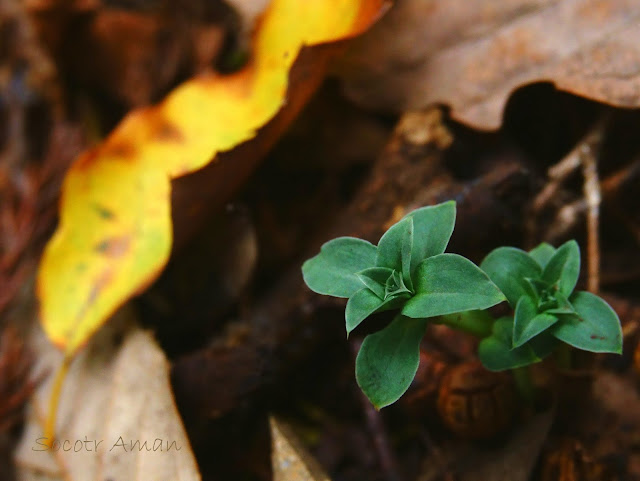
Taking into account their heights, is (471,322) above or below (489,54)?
below

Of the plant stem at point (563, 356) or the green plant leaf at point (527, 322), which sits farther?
the plant stem at point (563, 356)

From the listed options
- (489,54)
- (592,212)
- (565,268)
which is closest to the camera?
(565,268)

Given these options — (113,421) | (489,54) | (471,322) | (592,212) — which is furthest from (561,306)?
(113,421)

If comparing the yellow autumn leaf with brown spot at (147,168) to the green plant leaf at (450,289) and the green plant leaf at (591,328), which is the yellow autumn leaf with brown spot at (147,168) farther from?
the green plant leaf at (591,328)

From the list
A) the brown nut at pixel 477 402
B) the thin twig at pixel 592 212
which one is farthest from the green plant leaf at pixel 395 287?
the thin twig at pixel 592 212

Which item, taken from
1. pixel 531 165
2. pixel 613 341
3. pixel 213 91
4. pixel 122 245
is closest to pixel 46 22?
pixel 213 91

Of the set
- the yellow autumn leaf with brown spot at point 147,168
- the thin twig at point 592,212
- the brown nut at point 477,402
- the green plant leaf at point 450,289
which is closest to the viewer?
the green plant leaf at point 450,289

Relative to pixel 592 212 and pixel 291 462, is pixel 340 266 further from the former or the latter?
pixel 592 212
